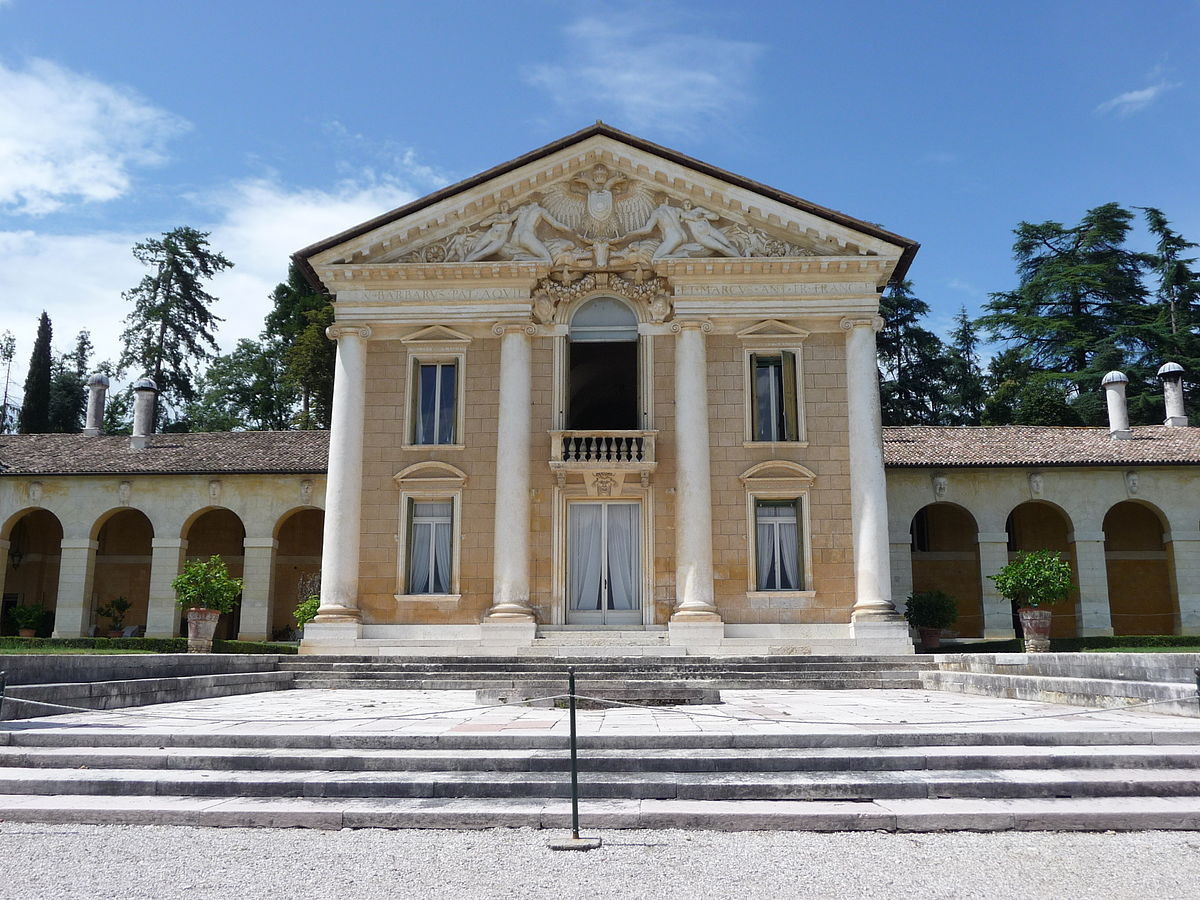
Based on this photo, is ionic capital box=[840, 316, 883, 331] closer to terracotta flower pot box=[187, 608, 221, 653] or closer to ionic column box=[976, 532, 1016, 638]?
ionic column box=[976, 532, 1016, 638]

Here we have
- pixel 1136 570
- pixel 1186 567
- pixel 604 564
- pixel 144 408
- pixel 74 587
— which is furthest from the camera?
pixel 144 408

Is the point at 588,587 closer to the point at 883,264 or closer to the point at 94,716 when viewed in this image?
the point at 883,264

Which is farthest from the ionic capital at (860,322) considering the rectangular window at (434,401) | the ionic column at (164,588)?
the ionic column at (164,588)

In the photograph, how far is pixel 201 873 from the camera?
22.9 feet

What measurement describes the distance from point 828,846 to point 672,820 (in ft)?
4.13

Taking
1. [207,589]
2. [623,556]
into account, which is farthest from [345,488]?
[623,556]

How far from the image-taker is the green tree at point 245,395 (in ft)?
178

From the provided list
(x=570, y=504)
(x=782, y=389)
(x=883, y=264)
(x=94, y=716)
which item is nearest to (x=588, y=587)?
(x=570, y=504)

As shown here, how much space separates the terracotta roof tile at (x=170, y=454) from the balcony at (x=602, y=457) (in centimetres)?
987

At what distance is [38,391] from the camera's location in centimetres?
4972

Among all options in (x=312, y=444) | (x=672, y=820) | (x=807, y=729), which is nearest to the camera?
(x=672, y=820)

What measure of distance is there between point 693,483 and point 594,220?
22.5 feet

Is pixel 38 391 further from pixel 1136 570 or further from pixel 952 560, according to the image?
pixel 1136 570

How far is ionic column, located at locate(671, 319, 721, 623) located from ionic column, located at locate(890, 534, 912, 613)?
347 inches
